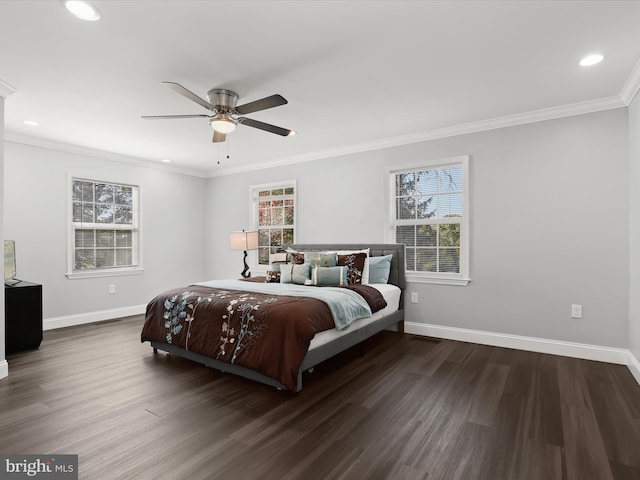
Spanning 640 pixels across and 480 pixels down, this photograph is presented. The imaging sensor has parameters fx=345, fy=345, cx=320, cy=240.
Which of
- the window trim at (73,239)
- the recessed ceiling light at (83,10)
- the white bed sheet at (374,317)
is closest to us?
the recessed ceiling light at (83,10)

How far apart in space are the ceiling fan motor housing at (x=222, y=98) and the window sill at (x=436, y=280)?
9.49ft

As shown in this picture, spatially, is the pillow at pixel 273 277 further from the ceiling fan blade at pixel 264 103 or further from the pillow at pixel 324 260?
the ceiling fan blade at pixel 264 103

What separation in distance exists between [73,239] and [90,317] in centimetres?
114

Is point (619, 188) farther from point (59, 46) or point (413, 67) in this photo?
point (59, 46)

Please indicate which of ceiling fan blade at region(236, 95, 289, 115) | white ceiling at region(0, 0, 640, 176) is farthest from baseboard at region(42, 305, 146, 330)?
ceiling fan blade at region(236, 95, 289, 115)

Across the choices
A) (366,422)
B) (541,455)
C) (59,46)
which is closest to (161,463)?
(366,422)

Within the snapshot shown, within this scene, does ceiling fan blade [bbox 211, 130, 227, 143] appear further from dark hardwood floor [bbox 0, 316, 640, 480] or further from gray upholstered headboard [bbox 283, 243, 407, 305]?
gray upholstered headboard [bbox 283, 243, 407, 305]

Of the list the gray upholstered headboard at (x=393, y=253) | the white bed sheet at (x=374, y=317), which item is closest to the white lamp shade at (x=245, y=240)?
the gray upholstered headboard at (x=393, y=253)

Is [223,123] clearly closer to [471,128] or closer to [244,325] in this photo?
[244,325]

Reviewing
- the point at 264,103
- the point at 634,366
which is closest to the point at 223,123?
the point at 264,103

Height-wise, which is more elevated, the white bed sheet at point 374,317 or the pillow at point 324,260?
the pillow at point 324,260

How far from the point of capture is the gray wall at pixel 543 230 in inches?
130

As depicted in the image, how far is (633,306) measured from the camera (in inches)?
121

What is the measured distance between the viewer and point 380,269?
4285 millimetres
